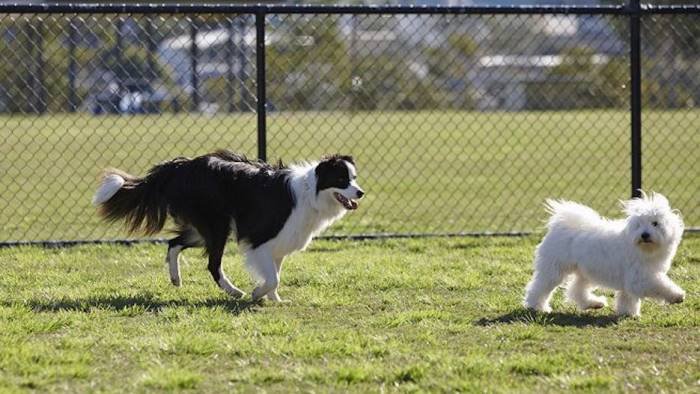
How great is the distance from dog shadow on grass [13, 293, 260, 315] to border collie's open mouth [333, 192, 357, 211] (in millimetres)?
777

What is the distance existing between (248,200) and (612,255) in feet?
6.79

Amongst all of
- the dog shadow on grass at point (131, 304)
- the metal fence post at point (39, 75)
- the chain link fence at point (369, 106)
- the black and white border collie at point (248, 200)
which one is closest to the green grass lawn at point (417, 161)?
the chain link fence at point (369, 106)

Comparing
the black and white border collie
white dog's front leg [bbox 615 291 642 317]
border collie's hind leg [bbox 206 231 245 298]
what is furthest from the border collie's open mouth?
white dog's front leg [bbox 615 291 642 317]

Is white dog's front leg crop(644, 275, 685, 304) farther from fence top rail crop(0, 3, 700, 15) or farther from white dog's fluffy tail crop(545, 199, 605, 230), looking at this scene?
fence top rail crop(0, 3, 700, 15)

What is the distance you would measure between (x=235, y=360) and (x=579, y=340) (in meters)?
1.61

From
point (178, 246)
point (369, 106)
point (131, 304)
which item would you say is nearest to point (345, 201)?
point (178, 246)

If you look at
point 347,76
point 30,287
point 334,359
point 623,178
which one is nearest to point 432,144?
point 623,178

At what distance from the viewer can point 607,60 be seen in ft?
91.7

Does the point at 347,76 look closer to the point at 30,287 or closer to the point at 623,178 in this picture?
the point at 623,178

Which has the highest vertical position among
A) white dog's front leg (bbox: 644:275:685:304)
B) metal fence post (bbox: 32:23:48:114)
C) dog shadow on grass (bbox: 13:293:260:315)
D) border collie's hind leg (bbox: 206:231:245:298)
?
white dog's front leg (bbox: 644:275:685:304)

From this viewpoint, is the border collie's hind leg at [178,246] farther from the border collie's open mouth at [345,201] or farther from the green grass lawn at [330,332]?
the border collie's open mouth at [345,201]

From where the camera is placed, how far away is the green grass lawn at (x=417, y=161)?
10.6 metres

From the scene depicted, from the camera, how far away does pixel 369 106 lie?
78.6 feet

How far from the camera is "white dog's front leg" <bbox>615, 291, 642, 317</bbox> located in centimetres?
608
